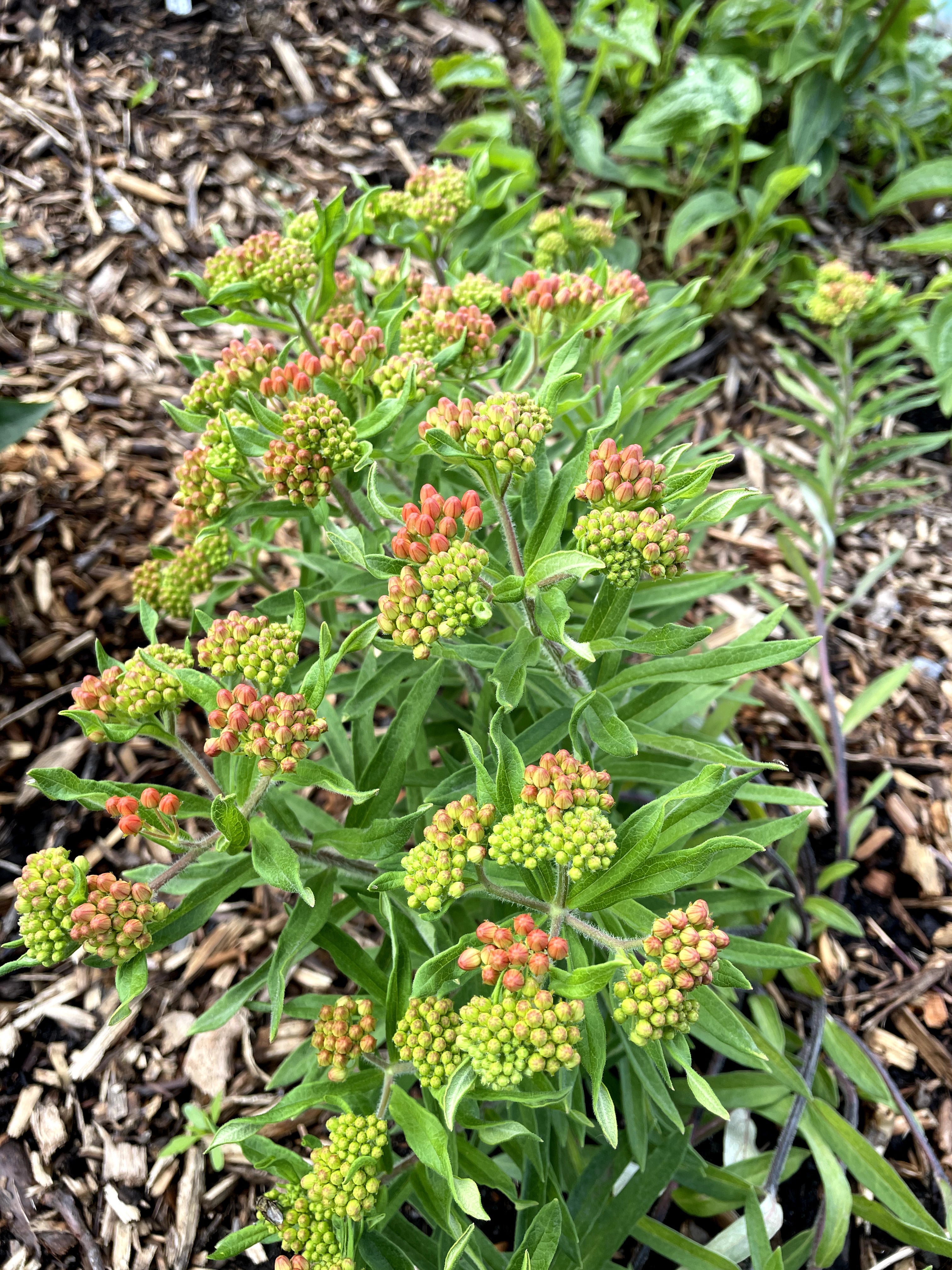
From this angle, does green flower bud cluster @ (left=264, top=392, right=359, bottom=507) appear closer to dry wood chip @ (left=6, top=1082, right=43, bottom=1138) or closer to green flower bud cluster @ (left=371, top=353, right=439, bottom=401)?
green flower bud cluster @ (left=371, top=353, right=439, bottom=401)

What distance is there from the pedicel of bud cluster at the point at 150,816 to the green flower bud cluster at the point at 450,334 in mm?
1526

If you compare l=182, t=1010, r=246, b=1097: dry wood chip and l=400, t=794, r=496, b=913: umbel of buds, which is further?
l=182, t=1010, r=246, b=1097: dry wood chip

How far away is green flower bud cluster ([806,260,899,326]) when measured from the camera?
3986 mm

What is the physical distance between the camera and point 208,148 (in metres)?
5.72

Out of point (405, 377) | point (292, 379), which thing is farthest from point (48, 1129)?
point (405, 377)

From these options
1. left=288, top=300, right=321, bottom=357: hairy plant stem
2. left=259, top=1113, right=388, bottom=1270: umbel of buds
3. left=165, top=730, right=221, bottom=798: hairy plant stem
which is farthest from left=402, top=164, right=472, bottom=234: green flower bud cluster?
left=259, top=1113, right=388, bottom=1270: umbel of buds

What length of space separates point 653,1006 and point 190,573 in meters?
2.21

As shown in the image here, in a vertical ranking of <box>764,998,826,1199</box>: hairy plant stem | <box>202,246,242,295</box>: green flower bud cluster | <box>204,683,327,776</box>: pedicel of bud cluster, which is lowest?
<box>764,998,826,1199</box>: hairy plant stem

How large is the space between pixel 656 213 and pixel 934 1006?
5.07 metres

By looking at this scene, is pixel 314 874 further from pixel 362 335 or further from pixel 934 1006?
pixel 934 1006

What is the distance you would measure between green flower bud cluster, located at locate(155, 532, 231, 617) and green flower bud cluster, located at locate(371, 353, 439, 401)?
0.83 m

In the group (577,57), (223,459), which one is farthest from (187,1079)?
(577,57)

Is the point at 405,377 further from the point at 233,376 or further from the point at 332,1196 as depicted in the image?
the point at 332,1196

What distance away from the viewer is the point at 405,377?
8.28ft
